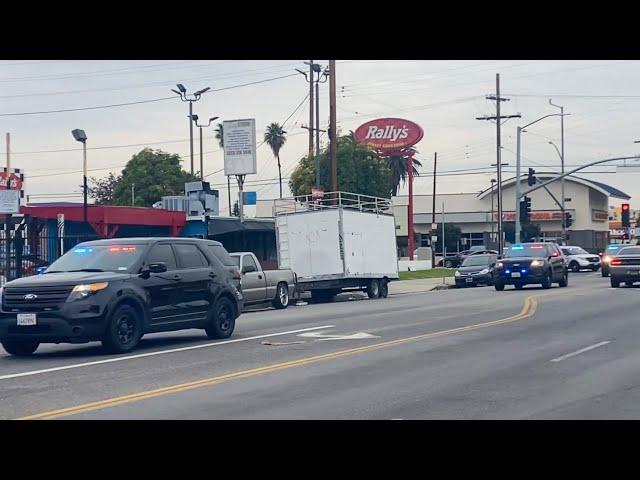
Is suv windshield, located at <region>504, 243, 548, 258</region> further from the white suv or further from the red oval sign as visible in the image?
the red oval sign

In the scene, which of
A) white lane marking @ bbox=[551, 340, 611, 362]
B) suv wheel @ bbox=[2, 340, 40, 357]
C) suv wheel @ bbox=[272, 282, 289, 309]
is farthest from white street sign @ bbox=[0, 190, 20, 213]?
white lane marking @ bbox=[551, 340, 611, 362]

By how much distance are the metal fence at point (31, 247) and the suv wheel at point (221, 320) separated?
15792mm

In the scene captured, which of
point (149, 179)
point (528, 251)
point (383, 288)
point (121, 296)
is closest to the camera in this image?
point (121, 296)

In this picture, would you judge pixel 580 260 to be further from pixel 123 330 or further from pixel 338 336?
pixel 123 330

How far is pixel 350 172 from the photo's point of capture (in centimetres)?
6481

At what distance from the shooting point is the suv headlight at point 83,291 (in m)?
15.7

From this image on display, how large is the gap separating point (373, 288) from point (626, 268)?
30.8ft

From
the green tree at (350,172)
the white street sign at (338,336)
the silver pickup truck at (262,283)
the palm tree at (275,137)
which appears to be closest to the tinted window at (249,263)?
the silver pickup truck at (262,283)

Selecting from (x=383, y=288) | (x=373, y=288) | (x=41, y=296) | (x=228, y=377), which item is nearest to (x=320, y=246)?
(x=373, y=288)

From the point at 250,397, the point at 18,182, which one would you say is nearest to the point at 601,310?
the point at 250,397

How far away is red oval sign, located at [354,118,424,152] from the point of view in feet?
222

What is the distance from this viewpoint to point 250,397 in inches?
473
